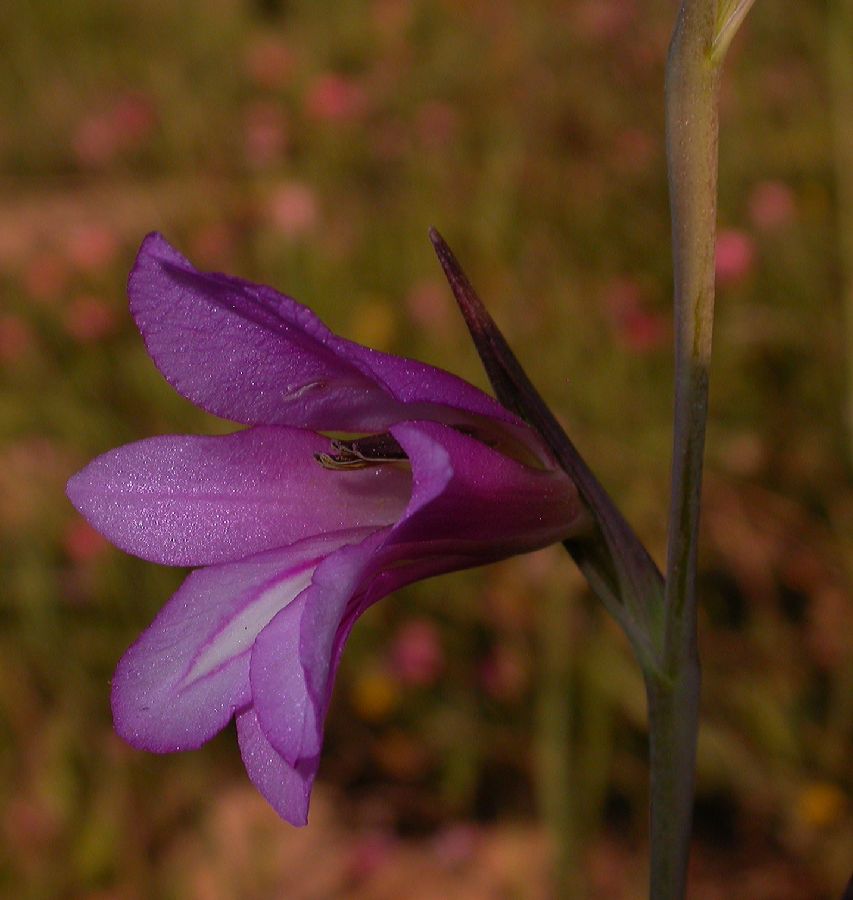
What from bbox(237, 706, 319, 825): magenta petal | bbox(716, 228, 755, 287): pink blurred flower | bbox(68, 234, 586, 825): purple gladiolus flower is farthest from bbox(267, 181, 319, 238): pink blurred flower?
bbox(237, 706, 319, 825): magenta petal

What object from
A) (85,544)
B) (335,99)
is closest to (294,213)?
(335,99)

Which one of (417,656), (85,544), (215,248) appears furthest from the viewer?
(215,248)

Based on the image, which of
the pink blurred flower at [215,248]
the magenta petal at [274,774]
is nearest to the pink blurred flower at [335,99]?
the pink blurred flower at [215,248]

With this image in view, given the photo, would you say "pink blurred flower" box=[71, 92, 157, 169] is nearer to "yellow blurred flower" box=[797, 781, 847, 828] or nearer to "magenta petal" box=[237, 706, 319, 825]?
"yellow blurred flower" box=[797, 781, 847, 828]

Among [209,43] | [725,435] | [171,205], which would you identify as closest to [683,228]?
[725,435]

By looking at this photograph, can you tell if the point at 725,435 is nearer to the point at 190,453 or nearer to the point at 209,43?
the point at 190,453

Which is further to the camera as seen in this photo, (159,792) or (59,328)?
(59,328)

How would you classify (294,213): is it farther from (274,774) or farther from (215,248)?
(274,774)
